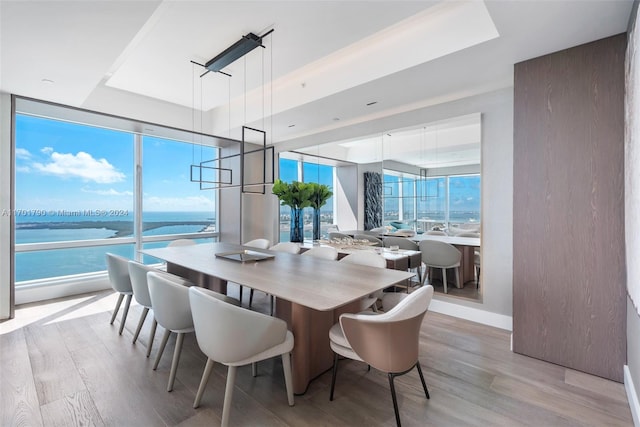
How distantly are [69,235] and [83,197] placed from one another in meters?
0.66

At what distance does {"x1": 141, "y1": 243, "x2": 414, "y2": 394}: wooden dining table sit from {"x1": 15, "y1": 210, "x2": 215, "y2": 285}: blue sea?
2.74 m

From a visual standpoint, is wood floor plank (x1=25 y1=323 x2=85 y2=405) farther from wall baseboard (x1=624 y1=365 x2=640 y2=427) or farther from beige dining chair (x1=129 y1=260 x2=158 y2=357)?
wall baseboard (x1=624 y1=365 x2=640 y2=427)

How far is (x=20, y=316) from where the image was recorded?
328 centimetres

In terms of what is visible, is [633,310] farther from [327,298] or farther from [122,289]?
[122,289]

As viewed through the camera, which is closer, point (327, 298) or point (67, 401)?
point (327, 298)

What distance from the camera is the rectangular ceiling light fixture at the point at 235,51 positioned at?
247 centimetres

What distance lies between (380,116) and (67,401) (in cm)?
418

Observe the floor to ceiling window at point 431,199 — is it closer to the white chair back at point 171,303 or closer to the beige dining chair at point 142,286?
the white chair back at point 171,303

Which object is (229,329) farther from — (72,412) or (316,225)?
(316,225)

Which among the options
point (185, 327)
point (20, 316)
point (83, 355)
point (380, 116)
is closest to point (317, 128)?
point (380, 116)

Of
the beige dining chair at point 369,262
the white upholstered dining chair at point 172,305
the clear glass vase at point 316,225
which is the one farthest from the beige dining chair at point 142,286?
the clear glass vase at point 316,225

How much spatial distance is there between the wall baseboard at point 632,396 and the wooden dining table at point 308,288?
4.64 feet

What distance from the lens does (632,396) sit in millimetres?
1768

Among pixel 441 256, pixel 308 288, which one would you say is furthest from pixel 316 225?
pixel 308 288
